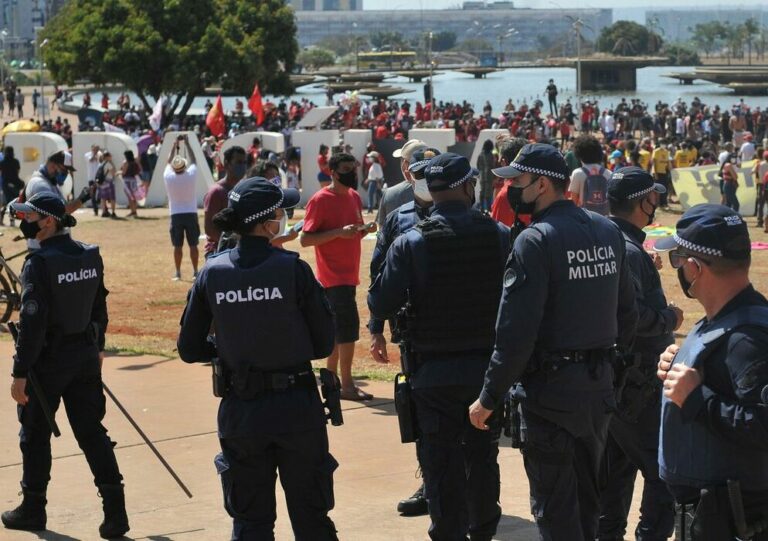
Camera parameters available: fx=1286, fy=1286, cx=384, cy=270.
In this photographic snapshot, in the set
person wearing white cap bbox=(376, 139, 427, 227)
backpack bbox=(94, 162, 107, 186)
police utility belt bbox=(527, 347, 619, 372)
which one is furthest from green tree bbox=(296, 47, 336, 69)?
police utility belt bbox=(527, 347, 619, 372)

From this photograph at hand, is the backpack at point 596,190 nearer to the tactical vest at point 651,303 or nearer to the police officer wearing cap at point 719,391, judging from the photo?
the tactical vest at point 651,303

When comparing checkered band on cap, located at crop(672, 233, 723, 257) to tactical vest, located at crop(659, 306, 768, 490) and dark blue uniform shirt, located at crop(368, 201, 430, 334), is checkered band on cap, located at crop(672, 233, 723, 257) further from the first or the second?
dark blue uniform shirt, located at crop(368, 201, 430, 334)

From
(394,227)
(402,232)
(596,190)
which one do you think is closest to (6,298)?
(596,190)

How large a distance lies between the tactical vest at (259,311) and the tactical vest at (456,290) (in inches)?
30.3

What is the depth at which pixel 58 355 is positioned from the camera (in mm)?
6367

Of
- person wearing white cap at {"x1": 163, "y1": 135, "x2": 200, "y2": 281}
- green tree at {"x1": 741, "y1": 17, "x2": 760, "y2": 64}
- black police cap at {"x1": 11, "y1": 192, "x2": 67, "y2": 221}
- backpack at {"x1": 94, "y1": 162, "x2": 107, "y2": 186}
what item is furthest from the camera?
green tree at {"x1": 741, "y1": 17, "x2": 760, "y2": 64}

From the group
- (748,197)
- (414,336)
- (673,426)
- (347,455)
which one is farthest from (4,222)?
(673,426)

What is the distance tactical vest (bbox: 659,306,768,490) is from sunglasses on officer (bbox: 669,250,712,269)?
0.19 m

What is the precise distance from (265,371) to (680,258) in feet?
6.23

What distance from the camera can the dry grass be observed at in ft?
40.3

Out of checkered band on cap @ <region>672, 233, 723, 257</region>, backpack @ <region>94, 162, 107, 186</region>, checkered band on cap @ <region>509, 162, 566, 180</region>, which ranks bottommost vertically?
backpack @ <region>94, 162, 107, 186</region>

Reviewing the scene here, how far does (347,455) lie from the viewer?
26.3ft

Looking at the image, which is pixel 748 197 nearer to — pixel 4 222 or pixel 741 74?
pixel 4 222

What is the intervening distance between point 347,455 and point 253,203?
121 inches
